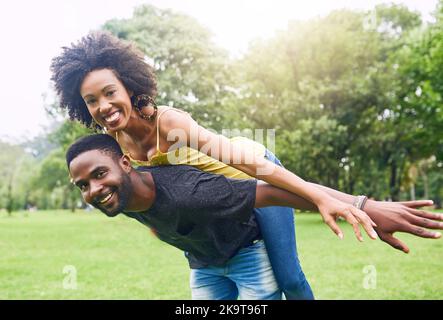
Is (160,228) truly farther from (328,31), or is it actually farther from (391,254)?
(328,31)

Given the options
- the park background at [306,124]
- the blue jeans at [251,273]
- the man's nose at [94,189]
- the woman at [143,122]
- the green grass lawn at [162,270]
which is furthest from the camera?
the park background at [306,124]

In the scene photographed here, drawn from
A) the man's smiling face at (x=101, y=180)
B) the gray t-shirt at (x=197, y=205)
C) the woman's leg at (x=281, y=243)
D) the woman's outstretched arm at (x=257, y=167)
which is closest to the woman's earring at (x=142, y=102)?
the woman's outstretched arm at (x=257, y=167)

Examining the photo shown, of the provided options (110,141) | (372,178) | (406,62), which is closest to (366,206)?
(110,141)

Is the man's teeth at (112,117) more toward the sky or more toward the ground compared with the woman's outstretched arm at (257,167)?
more toward the sky

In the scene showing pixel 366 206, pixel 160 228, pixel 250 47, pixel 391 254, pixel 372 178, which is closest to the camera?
pixel 366 206

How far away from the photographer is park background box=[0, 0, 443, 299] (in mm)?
6453

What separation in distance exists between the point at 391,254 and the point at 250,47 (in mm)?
12355

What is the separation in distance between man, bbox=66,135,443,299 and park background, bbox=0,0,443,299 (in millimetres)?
2901

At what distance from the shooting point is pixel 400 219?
1738mm

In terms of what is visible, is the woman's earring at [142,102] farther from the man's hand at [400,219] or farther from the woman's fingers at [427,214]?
the woman's fingers at [427,214]

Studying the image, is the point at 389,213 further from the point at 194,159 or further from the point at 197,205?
the point at 194,159

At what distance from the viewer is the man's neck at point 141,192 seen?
1.83 meters

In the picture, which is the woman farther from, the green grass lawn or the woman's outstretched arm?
the green grass lawn

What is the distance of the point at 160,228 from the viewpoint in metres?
2.07
